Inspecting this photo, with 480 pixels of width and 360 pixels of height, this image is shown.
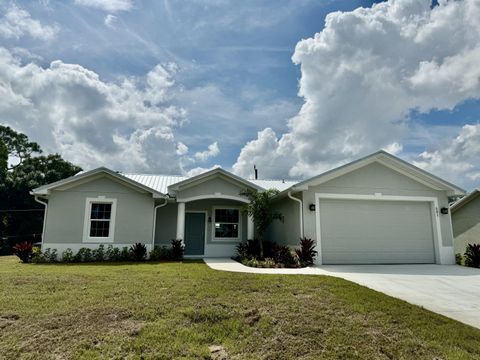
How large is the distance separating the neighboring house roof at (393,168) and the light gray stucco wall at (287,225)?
1.05 m

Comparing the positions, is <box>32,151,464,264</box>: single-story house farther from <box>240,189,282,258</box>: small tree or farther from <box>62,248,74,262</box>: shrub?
<box>240,189,282,258</box>: small tree

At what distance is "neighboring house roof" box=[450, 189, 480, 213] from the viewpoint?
1452 centimetres

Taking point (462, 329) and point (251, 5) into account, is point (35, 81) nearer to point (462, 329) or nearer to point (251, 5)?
point (251, 5)

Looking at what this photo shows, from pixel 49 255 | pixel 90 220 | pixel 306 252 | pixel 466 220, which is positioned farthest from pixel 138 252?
pixel 466 220

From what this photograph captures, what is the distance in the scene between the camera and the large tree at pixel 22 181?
68.7 ft

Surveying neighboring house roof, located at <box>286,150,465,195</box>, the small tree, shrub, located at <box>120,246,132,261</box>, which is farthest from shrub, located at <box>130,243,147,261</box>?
neighboring house roof, located at <box>286,150,465,195</box>

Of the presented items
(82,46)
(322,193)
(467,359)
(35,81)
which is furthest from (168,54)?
(467,359)

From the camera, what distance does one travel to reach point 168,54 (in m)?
→ 11.5

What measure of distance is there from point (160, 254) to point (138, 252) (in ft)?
3.02

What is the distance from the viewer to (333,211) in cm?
1198

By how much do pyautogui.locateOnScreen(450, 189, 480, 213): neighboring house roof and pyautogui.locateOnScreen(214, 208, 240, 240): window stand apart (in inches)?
452

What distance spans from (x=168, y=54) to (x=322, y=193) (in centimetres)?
829

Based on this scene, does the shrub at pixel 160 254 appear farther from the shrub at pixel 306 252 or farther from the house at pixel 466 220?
the house at pixel 466 220

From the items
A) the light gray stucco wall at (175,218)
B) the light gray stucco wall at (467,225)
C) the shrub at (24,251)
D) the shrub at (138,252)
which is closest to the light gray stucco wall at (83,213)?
the shrub at (138,252)
